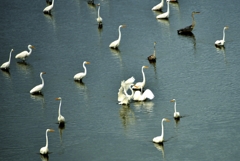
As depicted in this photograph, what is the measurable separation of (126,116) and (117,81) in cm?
395

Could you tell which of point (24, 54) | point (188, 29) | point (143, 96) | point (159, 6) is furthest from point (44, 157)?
point (159, 6)

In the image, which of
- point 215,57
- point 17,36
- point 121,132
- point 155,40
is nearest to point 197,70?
point 215,57

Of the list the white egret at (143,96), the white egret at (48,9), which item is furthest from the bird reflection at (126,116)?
the white egret at (48,9)

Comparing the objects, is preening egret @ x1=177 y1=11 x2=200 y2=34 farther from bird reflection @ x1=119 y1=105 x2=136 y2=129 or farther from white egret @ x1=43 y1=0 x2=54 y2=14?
bird reflection @ x1=119 y1=105 x2=136 y2=129

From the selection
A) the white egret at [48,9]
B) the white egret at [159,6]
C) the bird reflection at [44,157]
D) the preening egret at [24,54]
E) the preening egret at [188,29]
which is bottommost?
the bird reflection at [44,157]

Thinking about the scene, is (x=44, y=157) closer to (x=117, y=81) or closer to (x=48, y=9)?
(x=117, y=81)

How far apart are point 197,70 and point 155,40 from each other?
490 cm

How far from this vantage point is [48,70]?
125 feet

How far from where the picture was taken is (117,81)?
36094mm

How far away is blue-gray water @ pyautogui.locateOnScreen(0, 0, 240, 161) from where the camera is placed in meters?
30.0

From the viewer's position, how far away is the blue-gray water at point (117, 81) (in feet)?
98.4

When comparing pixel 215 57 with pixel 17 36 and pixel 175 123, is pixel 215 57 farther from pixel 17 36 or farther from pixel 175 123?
pixel 17 36

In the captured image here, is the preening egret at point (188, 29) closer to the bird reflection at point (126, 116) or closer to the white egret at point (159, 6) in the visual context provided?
the white egret at point (159, 6)

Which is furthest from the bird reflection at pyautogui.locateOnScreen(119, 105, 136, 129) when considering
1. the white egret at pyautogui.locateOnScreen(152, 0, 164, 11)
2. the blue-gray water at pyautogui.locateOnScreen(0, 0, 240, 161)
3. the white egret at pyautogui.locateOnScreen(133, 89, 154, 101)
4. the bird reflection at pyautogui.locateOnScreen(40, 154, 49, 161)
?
the white egret at pyautogui.locateOnScreen(152, 0, 164, 11)
